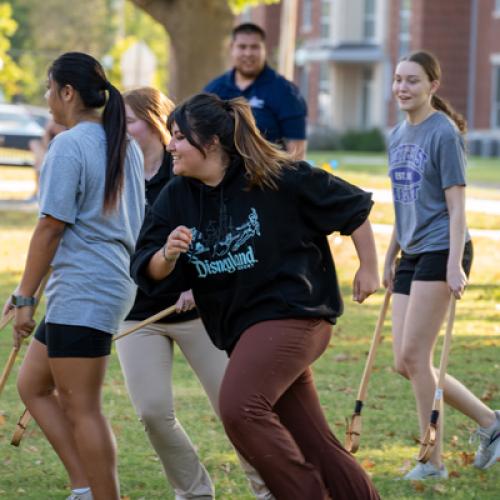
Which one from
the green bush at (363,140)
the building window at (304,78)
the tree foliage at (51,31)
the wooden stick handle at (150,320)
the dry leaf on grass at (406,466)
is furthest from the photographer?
the tree foliage at (51,31)

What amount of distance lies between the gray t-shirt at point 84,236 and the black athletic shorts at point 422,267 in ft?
5.73

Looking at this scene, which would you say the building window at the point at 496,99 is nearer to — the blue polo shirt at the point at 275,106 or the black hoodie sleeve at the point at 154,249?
the blue polo shirt at the point at 275,106

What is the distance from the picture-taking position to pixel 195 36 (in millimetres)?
19750

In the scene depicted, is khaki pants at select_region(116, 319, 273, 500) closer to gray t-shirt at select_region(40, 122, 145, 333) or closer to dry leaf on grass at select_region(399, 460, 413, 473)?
gray t-shirt at select_region(40, 122, 145, 333)

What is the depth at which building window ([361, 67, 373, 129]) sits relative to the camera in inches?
2197

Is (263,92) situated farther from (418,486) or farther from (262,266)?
(262,266)

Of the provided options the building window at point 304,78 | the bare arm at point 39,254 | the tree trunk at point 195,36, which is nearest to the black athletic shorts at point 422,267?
the bare arm at point 39,254

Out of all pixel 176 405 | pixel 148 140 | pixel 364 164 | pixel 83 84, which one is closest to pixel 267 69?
pixel 176 405

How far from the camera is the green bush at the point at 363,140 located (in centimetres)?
5062

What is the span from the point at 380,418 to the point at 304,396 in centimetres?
318

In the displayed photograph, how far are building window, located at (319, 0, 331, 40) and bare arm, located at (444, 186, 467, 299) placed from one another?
52106 mm

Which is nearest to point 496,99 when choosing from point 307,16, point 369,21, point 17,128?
point 369,21

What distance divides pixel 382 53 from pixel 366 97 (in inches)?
155

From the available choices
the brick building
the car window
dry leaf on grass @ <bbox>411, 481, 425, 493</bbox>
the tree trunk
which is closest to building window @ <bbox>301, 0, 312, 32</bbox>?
the brick building
